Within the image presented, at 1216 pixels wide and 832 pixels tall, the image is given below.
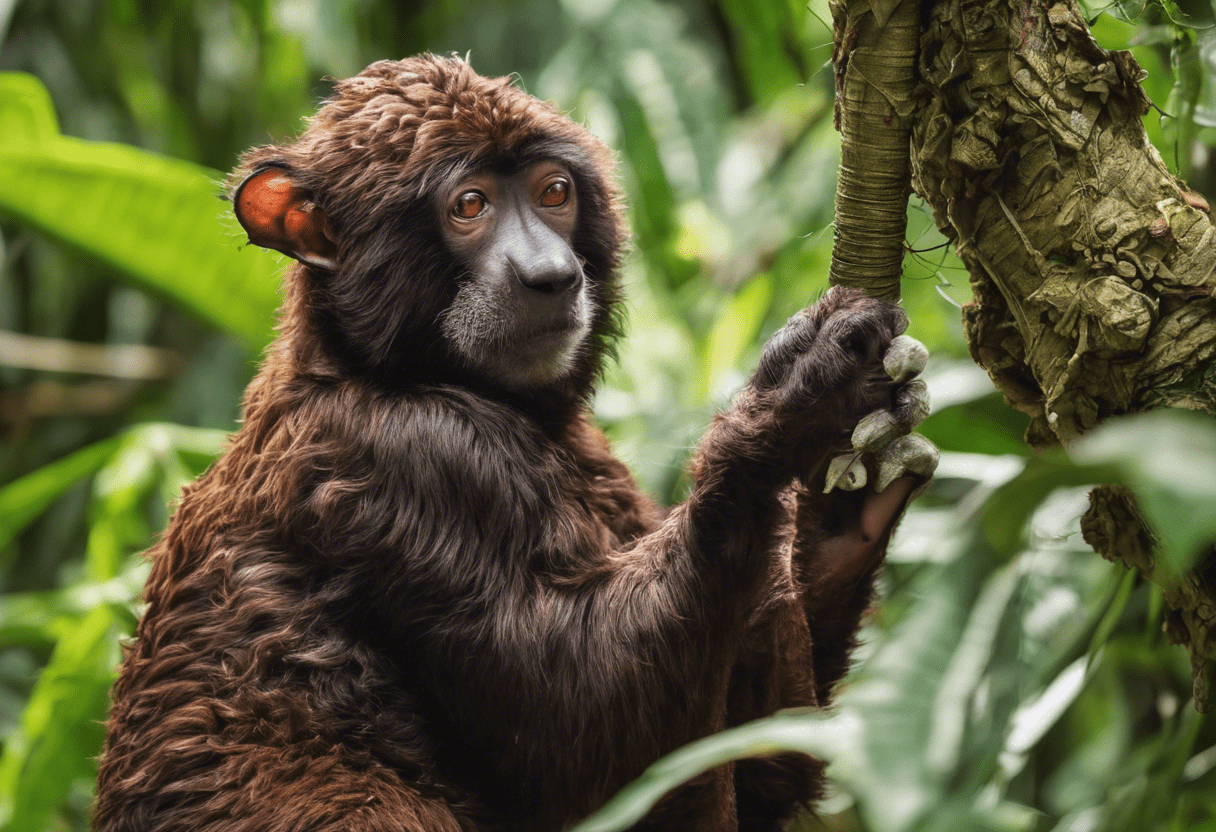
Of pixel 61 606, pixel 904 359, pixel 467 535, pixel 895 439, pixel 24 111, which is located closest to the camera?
pixel 904 359

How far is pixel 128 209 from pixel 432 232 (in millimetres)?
3179

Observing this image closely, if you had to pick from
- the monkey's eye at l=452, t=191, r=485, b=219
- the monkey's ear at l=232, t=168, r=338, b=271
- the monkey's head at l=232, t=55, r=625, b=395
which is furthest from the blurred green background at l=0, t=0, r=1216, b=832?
the monkey's eye at l=452, t=191, r=485, b=219

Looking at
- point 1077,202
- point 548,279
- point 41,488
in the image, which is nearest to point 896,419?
point 1077,202

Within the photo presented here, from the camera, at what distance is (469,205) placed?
3.37 metres

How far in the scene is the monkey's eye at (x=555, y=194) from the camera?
3498 millimetres

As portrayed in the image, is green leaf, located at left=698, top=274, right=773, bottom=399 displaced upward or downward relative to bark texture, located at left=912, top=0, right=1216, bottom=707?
upward

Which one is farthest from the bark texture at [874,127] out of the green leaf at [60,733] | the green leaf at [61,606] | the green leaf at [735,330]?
the green leaf at [60,733]

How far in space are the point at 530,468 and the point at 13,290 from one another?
22.6ft

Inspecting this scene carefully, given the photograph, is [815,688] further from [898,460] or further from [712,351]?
[712,351]

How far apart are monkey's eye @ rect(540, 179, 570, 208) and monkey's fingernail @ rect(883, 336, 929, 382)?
1.22 m

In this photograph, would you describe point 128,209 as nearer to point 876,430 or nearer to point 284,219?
point 284,219

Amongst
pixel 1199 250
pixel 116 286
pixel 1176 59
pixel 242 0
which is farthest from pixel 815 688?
pixel 116 286

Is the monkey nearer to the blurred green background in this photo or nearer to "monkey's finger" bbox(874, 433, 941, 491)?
"monkey's finger" bbox(874, 433, 941, 491)

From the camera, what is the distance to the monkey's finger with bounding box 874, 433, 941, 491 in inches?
110
